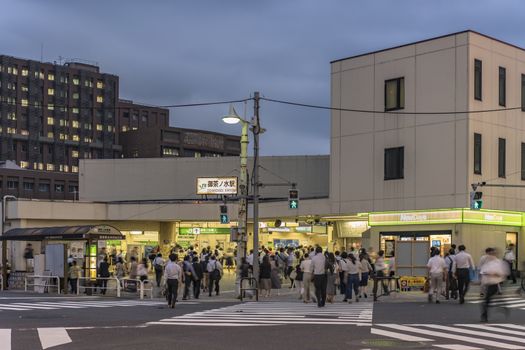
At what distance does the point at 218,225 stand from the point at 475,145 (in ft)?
72.9

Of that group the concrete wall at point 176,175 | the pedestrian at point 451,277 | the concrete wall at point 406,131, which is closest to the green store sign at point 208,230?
the concrete wall at point 176,175

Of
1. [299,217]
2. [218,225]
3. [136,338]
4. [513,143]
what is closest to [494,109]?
[513,143]

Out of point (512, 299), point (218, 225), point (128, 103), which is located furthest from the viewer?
point (128, 103)

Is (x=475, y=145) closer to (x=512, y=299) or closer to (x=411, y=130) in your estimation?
(x=411, y=130)

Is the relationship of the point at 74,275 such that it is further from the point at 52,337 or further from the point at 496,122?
the point at 496,122

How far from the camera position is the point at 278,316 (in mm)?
20500

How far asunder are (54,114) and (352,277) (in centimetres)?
13752

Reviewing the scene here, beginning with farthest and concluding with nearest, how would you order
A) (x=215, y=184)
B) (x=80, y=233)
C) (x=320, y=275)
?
(x=215, y=184) → (x=80, y=233) → (x=320, y=275)

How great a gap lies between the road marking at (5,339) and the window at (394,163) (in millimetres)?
27838

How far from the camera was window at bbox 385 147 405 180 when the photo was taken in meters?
41.2

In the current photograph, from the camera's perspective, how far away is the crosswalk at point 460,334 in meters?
14.3

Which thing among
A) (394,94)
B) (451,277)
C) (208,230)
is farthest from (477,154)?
(208,230)

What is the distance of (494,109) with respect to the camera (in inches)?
1575

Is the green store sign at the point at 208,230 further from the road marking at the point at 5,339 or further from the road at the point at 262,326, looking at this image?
the road marking at the point at 5,339
